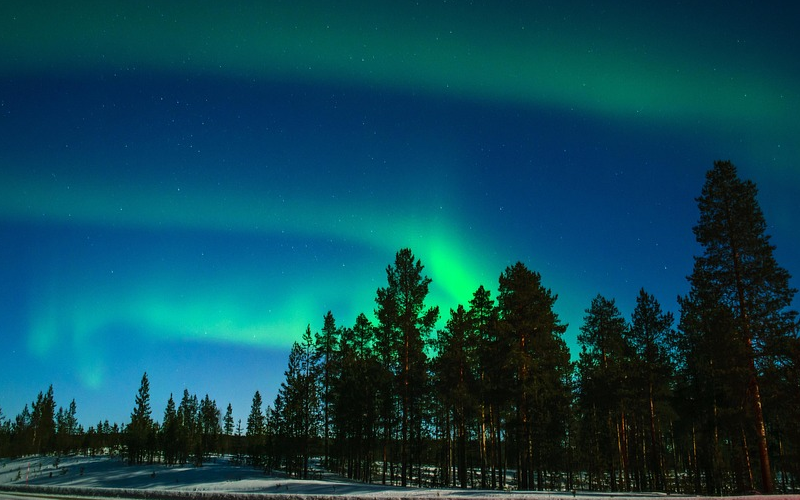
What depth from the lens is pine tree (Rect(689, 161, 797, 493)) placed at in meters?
26.2

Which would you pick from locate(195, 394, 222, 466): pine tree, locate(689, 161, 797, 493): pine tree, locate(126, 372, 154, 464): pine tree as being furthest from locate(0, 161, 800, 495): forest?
locate(195, 394, 222, 466): pine tree

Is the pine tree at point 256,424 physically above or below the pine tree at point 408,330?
below

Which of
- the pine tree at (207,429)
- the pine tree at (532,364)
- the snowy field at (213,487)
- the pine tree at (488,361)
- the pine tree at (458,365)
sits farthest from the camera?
the pine tree at (207,429)

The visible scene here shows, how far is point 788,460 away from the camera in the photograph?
2630 centimetres

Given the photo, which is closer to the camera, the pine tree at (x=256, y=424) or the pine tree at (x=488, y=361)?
the pine tree at (x=488, y=361)

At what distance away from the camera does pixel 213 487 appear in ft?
130

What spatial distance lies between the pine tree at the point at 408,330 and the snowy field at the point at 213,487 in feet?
21.7

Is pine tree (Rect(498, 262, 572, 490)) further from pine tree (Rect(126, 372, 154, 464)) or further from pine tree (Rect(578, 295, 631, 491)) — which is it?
pine tree (Rect(126, 372, 154, 464))

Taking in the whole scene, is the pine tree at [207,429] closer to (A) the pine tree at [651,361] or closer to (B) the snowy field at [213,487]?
(B) the snowy field at [213,487]

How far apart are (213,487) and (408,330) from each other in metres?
20.4

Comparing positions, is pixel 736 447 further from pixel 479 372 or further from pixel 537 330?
pixel 479 372

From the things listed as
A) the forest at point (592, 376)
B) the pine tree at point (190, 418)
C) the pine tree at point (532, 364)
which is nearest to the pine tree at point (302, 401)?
the forest at point (592, 376)

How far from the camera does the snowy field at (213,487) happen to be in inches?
961

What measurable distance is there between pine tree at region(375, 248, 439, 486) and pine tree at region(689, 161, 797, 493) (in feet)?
62.5
